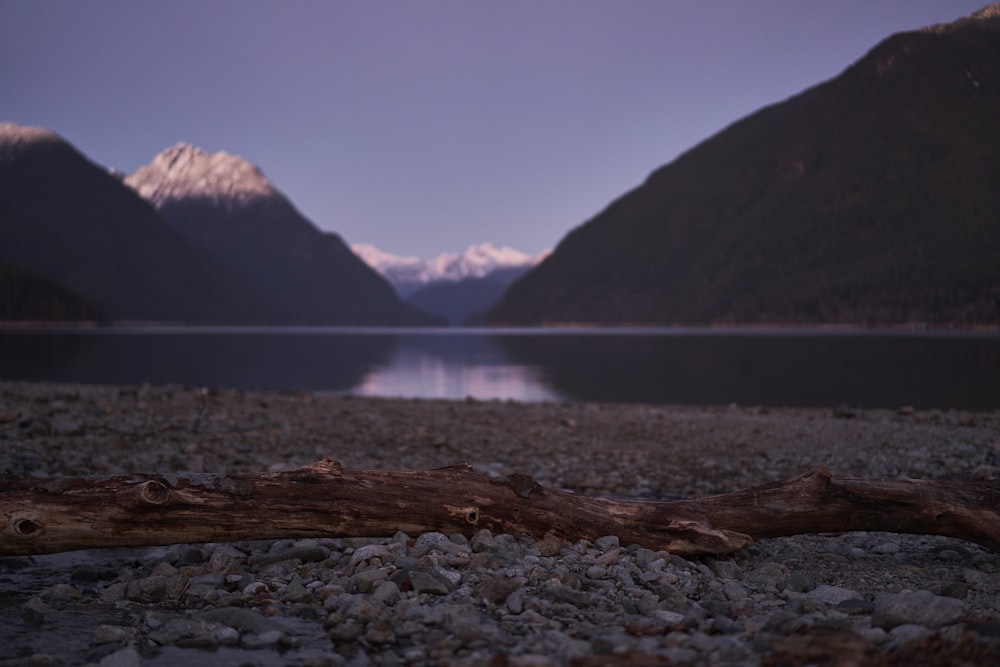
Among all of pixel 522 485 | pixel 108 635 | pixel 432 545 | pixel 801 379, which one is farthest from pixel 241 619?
pixel 801 379

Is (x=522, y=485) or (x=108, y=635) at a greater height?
(x=522, y=485)

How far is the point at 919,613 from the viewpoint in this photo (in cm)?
408

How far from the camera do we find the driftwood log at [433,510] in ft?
18.0

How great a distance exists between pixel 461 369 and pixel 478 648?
6125 centimetres

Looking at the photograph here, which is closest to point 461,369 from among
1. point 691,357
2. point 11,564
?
point 691,357

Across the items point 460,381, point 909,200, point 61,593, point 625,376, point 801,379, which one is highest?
point 909,200

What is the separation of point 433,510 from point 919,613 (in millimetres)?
3914

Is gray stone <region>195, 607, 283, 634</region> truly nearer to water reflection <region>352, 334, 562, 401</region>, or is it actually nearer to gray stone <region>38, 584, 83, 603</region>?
gray stone <region>38, 584, 83, 603</region>

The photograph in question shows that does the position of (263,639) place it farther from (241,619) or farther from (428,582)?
(428,582)

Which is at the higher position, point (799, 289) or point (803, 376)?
point (799, 289)

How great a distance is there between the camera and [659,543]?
6.20 m

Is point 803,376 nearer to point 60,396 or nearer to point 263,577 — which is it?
point 60,396

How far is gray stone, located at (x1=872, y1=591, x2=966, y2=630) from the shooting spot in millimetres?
4051

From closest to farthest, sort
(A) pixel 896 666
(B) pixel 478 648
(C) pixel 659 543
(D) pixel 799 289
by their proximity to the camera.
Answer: (A) pixel 896 666, (B) pixel 478 648, (C) pixel 659 543, (D) pixel 799 289
